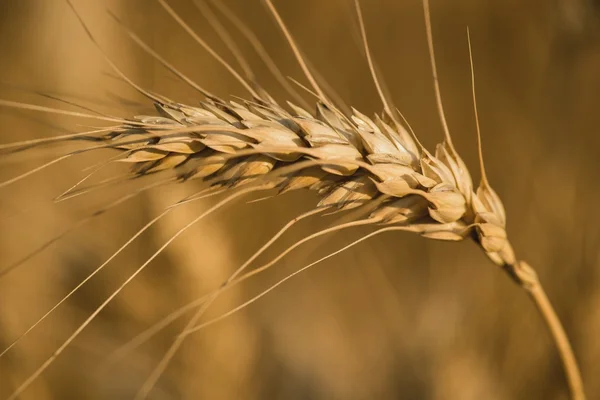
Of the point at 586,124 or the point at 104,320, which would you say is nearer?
the point at 586,124

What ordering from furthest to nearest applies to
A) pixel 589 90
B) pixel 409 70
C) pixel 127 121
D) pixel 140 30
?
pixel 140 30, pixel 409 70, pixel 589 90, pixel 127 121

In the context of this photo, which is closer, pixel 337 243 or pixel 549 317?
pixel 549 317

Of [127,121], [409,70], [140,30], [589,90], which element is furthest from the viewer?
A: [140,30]

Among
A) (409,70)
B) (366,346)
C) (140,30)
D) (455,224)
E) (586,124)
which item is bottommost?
(366,346)

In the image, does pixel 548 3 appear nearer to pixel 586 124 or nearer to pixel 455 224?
pixel 586 124

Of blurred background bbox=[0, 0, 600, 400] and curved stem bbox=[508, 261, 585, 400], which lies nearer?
curved stem bbox=[508, 261, 585, 400]

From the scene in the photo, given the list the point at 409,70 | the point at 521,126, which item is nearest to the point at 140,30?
the point at 409,70

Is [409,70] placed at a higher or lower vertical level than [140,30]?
lower

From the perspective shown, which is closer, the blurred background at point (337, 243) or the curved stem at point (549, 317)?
the curved stem at point (549, 317)
